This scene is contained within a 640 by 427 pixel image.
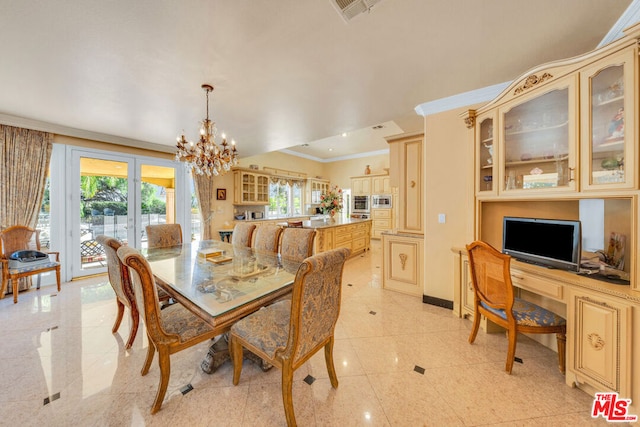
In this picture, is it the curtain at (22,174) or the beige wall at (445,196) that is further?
the curtain at (22,174)

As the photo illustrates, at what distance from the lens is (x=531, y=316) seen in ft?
5.73

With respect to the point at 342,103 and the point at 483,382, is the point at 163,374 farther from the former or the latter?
the point at 342,103

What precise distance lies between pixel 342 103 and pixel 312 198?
551 cm

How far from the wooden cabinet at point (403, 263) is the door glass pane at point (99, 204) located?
4.97 m

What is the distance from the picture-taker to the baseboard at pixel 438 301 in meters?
2.75

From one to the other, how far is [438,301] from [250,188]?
5144 mm

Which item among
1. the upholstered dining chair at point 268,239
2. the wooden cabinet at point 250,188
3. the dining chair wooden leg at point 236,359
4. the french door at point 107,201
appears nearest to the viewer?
the dining chair wooden leg at point 236,359

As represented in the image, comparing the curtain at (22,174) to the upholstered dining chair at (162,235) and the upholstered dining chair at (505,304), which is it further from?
the upholstered dining chair at (505,304)

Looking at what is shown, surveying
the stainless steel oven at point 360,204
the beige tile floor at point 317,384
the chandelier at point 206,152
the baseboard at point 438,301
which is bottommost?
the beige tile floor at point 317,384

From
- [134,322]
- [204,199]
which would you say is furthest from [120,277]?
[204,199]

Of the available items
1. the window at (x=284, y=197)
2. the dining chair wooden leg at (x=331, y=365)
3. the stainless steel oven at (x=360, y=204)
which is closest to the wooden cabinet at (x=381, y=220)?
the stainless steel oven at (x=360, y=204)

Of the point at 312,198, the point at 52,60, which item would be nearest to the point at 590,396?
the point at 52,60

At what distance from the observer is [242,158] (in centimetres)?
602

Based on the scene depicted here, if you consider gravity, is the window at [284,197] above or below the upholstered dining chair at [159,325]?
above
